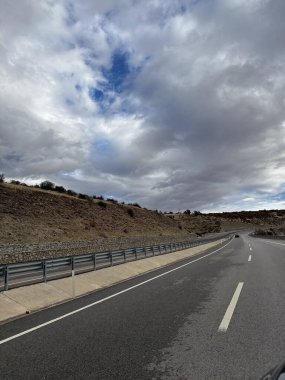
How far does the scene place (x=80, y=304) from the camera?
34.5 feet

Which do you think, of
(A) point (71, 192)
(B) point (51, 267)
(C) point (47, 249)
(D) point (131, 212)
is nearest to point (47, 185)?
(A) point (71, 192)

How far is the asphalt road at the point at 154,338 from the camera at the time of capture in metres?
5.11

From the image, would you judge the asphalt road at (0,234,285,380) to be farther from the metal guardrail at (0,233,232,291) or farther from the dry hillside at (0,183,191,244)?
the dry hillside at (0,183,191,244)

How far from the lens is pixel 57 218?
4959 centimetres

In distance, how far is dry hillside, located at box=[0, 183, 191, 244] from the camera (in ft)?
133

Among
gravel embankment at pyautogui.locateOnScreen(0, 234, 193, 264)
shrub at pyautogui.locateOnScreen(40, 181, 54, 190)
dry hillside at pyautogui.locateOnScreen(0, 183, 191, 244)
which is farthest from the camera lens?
shrub at pyautogui.locateOnScreen(40, 181, 54, 190)

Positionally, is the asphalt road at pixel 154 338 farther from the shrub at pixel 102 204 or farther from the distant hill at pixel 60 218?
the shrub at pixel 102 204

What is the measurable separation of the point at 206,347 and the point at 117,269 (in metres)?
12.1

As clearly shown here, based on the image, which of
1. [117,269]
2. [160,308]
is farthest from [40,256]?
[160,308]

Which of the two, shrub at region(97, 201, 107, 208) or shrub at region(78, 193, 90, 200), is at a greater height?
shrub at region(78, 193, 90, 200)

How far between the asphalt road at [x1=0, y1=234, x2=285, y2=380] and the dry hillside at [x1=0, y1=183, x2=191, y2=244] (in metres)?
28.4

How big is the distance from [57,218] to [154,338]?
146 ft

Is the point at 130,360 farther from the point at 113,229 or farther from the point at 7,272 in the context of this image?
the point at 113,229

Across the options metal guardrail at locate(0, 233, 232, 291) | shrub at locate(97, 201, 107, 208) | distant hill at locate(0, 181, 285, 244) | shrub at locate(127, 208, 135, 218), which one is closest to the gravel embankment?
distant hill at locate(0, 181, 285, 244)
